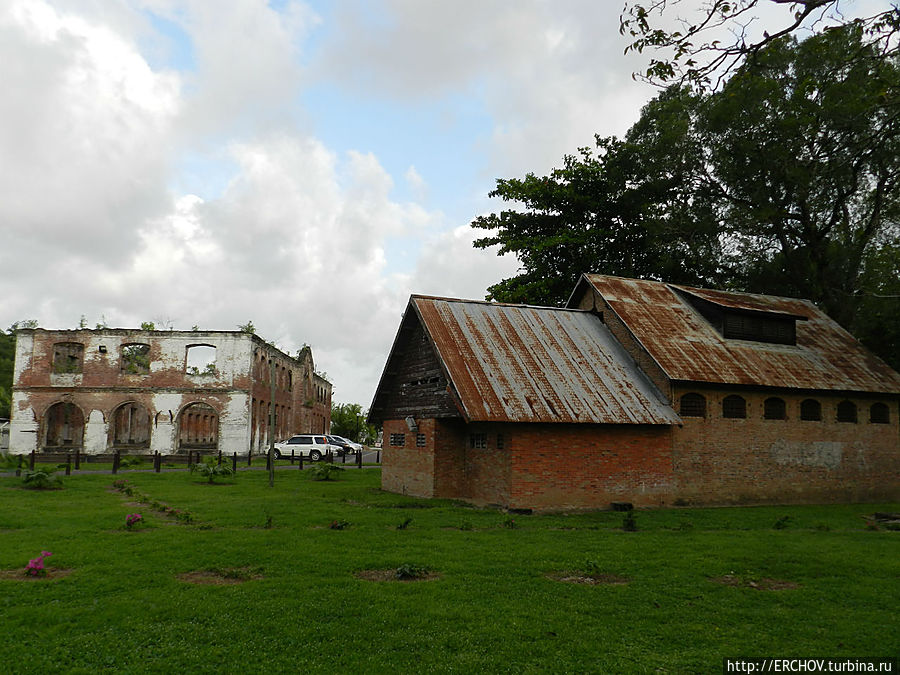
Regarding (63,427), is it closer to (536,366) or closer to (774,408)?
(536,366)

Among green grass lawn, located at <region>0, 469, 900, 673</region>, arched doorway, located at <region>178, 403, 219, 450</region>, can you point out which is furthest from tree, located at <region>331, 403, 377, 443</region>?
green grass lawn, located at <region>0, 469, 900, 673</region>

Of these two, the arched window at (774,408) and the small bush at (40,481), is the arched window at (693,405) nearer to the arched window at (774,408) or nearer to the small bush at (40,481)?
the arched window at (774,408)

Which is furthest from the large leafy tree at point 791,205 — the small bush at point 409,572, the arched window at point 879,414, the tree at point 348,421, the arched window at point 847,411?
the tree at point 348,421

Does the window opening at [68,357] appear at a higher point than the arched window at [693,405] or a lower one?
higher

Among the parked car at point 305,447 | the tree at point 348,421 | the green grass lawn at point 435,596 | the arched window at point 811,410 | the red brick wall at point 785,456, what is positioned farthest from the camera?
the tree at point 348,421

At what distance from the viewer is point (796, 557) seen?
11.6 meters

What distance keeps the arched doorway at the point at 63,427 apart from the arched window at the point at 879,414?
41264 mm

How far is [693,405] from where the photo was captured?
19922 mm

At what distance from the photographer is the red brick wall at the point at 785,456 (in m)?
19.5

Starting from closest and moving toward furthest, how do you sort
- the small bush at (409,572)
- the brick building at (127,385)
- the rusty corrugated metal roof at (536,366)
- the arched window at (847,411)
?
the small bush at (409,572) → the rusty corrugated metal roof at (536,366) → the arched window at (847,411) → the brick building at (127,385)

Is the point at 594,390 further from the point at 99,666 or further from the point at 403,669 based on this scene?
the point at 99,666

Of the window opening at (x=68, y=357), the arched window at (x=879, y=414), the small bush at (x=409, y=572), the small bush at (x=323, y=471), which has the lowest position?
the small bush at (x=409, y=572)

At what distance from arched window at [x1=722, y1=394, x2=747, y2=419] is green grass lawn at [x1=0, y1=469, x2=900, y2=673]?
16.9 feet

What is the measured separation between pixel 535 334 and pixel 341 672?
16329 millimetres
